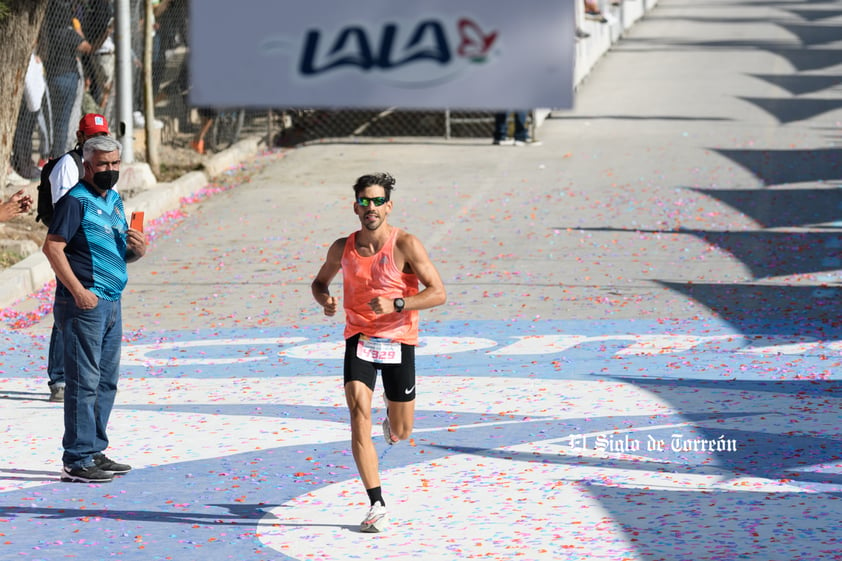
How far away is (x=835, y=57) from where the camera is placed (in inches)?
1184

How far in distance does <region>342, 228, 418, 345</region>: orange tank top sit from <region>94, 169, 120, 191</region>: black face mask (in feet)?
4.69

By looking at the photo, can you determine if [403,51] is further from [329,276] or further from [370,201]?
[329,276]

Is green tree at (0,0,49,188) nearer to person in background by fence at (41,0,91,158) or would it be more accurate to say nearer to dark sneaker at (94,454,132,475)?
person in background by fence at (41,0,91,158)

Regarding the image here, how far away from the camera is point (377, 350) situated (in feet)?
22.0

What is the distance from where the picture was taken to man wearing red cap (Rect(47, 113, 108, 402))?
8125 millimetres

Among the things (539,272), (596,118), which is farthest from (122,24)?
(596,118)

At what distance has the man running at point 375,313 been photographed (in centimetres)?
661

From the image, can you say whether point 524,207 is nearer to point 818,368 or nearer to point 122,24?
point 122,24

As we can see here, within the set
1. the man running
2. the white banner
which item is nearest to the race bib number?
the man running

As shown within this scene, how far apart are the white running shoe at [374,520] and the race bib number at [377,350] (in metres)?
0.67

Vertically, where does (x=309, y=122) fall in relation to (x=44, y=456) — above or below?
above

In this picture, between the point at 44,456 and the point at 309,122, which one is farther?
the point at 309,122

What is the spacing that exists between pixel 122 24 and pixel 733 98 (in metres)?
11.7

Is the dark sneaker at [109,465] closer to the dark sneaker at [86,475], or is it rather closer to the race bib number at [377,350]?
the dark sneaker at [86,475]
